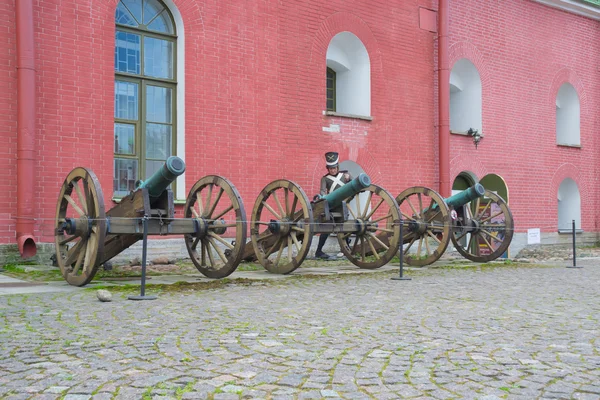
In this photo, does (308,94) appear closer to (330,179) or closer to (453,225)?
(330,179)

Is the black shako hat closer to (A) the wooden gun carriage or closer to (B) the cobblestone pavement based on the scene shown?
(A) the wooden gun carriage

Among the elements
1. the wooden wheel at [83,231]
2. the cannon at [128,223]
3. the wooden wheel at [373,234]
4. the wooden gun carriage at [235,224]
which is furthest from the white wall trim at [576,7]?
the wooden wheel at [83,231]

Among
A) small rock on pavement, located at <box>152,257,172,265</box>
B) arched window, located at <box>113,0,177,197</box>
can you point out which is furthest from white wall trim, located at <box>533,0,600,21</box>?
small rock on pavement, located at <box>152,257,172,265</box>

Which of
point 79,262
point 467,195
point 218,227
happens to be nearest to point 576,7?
point 467,195

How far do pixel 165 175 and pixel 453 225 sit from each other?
544 centimetres

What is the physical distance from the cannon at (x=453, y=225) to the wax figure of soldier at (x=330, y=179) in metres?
1.06

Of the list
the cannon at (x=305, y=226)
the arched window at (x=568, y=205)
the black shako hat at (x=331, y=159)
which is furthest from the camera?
the arched window at (x=568, y=205)

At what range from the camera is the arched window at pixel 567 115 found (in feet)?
56.5

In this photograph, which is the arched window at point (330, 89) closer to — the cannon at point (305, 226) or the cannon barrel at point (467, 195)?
the cannon barrel at point (467, 195)

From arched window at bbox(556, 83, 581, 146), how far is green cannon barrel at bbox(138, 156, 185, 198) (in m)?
12.8

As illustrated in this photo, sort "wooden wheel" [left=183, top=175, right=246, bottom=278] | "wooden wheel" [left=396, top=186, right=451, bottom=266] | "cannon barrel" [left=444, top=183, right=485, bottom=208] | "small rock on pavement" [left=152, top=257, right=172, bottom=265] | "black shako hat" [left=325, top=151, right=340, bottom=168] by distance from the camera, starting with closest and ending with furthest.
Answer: "wooden wheel" [left=183, top=175, right=246, bottom=278]
"small rock on pavement" [left=152, top=257, right=172, bottom=265]
"wooden wheel" [left=396, top=186, right=451, bottom=266]
"cannon barrel" [left=444, top=183, right=485, bottom=208]
"black shako hat" [left=325, top=151, right=340, bottom=168]

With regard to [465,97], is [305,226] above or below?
below

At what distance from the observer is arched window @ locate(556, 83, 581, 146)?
1722 centimetres

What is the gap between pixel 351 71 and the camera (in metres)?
13.4
